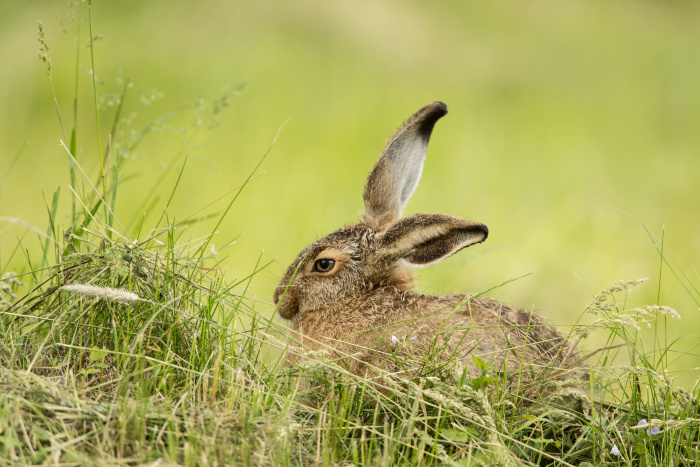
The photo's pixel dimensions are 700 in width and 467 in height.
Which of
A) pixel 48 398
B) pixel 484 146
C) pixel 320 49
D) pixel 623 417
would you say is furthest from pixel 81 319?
pixel 320 49

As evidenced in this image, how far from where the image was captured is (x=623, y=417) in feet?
11.4

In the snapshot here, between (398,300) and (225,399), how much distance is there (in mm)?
1565

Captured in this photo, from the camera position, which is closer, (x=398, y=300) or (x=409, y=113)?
(x=398, y=300)

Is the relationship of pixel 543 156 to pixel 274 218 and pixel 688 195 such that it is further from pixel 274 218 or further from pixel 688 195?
pixel 274 218

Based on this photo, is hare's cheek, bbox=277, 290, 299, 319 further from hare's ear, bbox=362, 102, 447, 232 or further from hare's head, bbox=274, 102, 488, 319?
hare's ear, bbox=362, 102, 447, 232

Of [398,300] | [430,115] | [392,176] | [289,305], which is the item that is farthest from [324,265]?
[430,115]

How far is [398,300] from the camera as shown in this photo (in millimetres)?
4316

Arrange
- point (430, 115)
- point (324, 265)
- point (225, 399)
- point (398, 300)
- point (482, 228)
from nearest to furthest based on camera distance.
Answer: point (225, 399)
point (482, 228)
point (398, 300)
point (324, 265)
point (430, 115)

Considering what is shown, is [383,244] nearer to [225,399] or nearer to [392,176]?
[392,176]

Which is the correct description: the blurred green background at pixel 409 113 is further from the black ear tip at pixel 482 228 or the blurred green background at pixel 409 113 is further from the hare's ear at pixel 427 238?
the black ear tip at pixel 482 228

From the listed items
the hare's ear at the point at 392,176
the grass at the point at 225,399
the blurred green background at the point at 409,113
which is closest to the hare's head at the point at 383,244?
the hare's ear at the point at 392,176

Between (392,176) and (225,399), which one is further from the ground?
(392,176)

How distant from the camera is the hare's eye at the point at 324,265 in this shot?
474 centimetres

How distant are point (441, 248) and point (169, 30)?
29.4 ft
